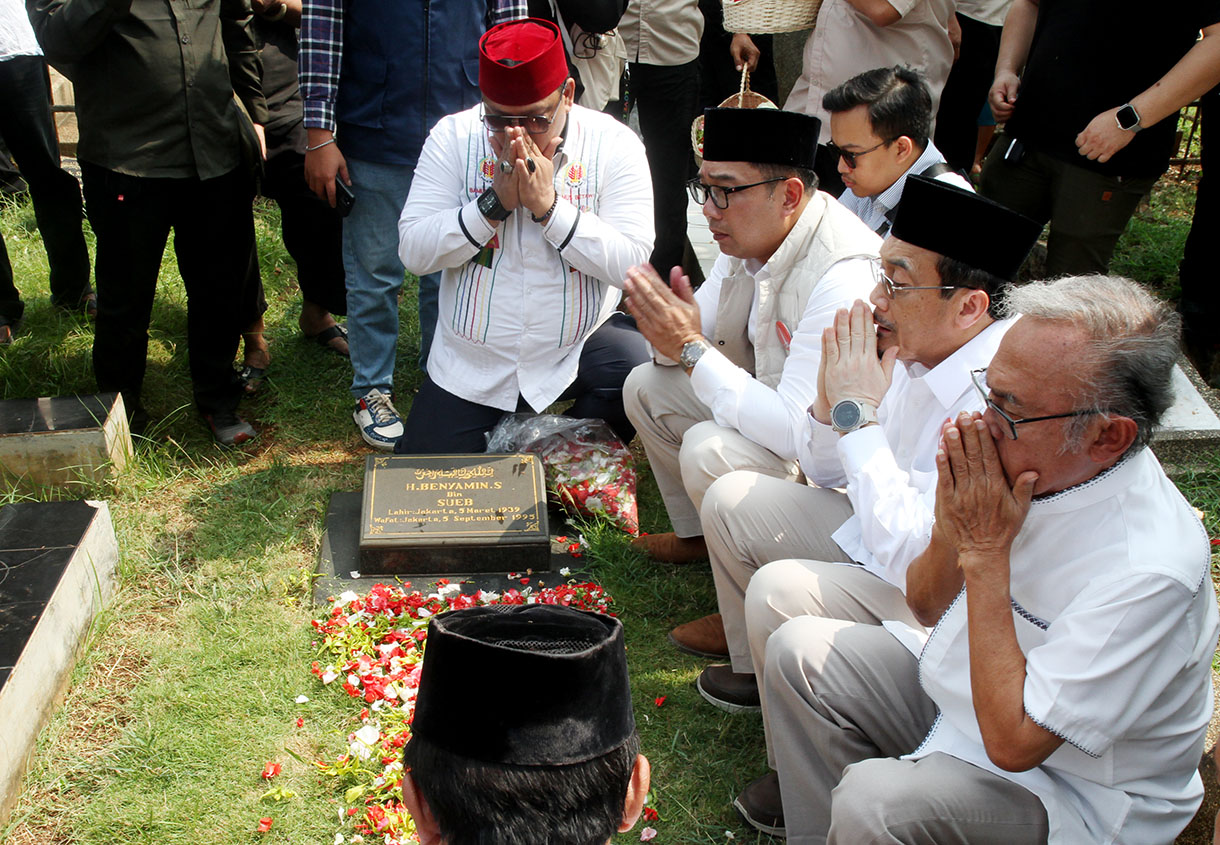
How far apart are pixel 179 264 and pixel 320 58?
102cm

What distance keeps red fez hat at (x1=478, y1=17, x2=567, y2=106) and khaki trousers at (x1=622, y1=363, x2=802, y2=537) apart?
1025 millimetres

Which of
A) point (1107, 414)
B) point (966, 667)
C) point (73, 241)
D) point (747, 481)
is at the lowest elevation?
point (73, 241)

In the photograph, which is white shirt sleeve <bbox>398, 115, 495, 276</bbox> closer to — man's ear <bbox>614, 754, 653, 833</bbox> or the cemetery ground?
the cemetery ground

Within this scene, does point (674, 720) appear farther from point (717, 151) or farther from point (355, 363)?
point (355, 363)

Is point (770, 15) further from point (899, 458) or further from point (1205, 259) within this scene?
point (899, 458)

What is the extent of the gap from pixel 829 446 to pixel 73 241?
4244mm

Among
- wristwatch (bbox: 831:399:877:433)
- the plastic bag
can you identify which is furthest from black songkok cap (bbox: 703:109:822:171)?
the plastic bag

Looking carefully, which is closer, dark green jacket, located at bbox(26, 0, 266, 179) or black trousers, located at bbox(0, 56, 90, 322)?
dark green jacket, located at bbox(26, 0, 266, 179)

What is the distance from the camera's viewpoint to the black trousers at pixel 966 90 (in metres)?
5.12

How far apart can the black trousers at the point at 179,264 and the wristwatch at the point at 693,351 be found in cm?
212

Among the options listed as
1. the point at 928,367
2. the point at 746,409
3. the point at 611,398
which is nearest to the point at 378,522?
the point at 611,398

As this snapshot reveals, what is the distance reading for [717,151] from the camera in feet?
10.6

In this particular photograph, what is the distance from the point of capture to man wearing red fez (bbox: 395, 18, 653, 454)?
140 inches

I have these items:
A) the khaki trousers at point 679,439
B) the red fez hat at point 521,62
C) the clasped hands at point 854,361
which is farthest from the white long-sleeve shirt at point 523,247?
the clasped hands at point 854,361
